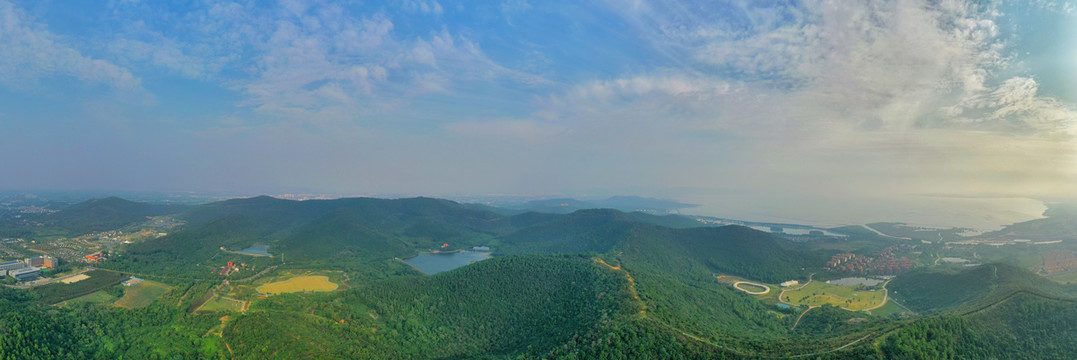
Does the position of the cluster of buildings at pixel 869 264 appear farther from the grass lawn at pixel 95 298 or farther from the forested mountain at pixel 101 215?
the forested mountain at pixel 101 215

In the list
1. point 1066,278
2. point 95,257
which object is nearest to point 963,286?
point 1066,278

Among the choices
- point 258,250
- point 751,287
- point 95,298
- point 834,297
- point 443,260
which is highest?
point 95,298

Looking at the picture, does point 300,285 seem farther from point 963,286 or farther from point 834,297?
point 963,286

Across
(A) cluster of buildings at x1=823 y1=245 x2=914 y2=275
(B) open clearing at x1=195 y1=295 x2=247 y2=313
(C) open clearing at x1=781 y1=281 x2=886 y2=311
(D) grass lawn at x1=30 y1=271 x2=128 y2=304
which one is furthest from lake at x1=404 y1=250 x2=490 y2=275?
(A) cluster of buildings at x1=823 y1=245 x2=914 y2=275

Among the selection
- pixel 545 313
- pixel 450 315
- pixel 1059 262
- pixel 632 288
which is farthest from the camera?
pixel 1059 262

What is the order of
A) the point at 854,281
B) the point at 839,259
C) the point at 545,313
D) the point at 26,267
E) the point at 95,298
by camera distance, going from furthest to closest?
the point at 839,259 → the point at 854,281 → the point at 26,267 → the point at 95,298 → the point at 545,313

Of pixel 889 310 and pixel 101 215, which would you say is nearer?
pixel 889 310

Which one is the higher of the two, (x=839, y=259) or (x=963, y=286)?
(x=963, y=286)

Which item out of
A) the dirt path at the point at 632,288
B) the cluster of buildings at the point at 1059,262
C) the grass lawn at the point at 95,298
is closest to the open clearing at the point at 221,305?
the grass lawn at the point at 95,298

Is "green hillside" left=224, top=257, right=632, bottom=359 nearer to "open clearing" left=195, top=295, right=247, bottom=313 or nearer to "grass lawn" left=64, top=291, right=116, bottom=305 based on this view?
"open clearing" left=195, top=295, right=247, bottom=313
